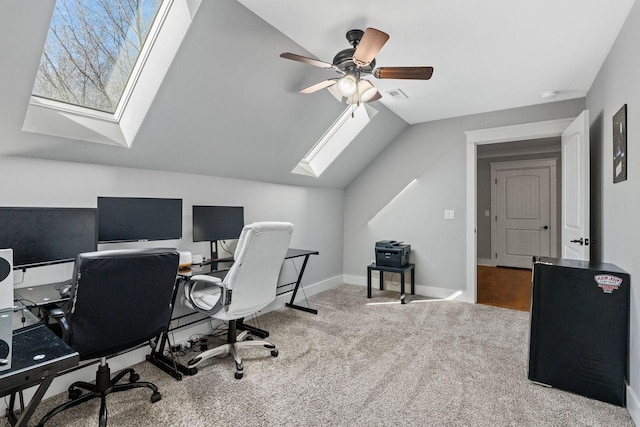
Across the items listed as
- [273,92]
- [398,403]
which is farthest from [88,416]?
[273,92]

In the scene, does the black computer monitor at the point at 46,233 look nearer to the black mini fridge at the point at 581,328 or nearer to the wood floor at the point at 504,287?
the black mini fridge at the point at 581,328

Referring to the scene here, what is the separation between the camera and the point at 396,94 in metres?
3.44

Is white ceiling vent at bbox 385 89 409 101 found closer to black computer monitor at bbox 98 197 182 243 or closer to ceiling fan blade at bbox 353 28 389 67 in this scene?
ceiling fan blade at bbox 353 28 389 67

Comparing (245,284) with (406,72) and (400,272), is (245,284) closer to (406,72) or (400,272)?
(406,72)

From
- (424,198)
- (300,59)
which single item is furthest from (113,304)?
(424,198)

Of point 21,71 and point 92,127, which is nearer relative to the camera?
point 21,71

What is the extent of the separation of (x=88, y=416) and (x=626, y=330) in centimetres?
329

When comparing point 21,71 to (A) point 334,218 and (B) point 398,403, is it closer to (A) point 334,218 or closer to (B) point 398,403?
(B) point 398,403

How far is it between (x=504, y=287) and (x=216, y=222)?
433cm

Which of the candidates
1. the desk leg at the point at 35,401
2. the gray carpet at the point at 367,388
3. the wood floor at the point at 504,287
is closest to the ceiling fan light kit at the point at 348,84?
the gray carpet at the point at 367,388

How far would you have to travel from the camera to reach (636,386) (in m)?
1.89

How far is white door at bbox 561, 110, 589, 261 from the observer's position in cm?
270

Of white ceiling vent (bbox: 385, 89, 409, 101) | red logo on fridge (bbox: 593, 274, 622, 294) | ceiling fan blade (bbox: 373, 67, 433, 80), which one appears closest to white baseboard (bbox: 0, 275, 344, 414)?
ceiling fan blade (bbox: 373, 67, 433, 80)

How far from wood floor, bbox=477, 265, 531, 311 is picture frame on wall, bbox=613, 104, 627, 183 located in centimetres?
214
